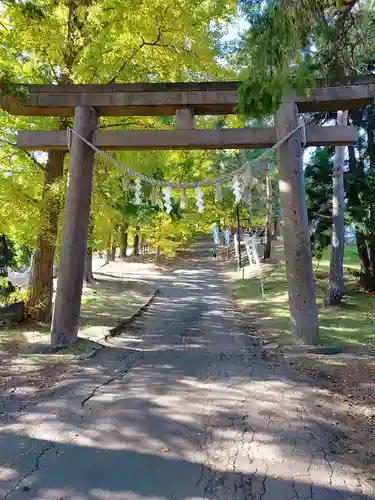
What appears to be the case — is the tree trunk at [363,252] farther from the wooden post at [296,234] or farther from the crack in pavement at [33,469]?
the crack in pavement at [33,469]

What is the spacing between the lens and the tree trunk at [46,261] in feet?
28.6

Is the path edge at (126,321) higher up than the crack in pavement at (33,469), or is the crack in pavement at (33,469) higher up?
the crack in pavement at (33,469)

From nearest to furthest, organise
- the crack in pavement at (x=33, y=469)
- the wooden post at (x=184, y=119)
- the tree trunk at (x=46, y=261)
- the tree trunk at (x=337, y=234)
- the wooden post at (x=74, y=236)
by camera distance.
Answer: the crack in pavement at (x=33, y=469)
the wooden post at (x=74, y=236)
the wooden post at (x=184, y=119)
the tree trunk at (x=46, y=261)
the tree trunk at (x=337, y=234)

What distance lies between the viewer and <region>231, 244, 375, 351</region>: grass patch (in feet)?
→ 27.7

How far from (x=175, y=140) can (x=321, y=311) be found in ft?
25.6

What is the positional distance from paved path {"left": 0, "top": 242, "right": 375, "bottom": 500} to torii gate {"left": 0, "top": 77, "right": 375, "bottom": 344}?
152 cm

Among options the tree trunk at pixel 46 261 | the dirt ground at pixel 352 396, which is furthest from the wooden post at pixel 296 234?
the tree trunk at pixel 46 261

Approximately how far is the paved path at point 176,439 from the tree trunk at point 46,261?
3890 millimetres

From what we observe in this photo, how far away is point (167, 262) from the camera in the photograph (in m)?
31.9

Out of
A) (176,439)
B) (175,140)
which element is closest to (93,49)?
(175,140)

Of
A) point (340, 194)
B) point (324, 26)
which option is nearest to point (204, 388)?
point (324, 26)

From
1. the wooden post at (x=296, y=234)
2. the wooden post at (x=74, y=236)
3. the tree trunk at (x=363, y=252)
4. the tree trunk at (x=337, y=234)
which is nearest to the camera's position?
the wooden post at (x=296, y=234)

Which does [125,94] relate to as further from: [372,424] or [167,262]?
[167,262]

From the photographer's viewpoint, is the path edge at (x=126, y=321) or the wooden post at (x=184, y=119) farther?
the path edge at (x=126, y=321)
